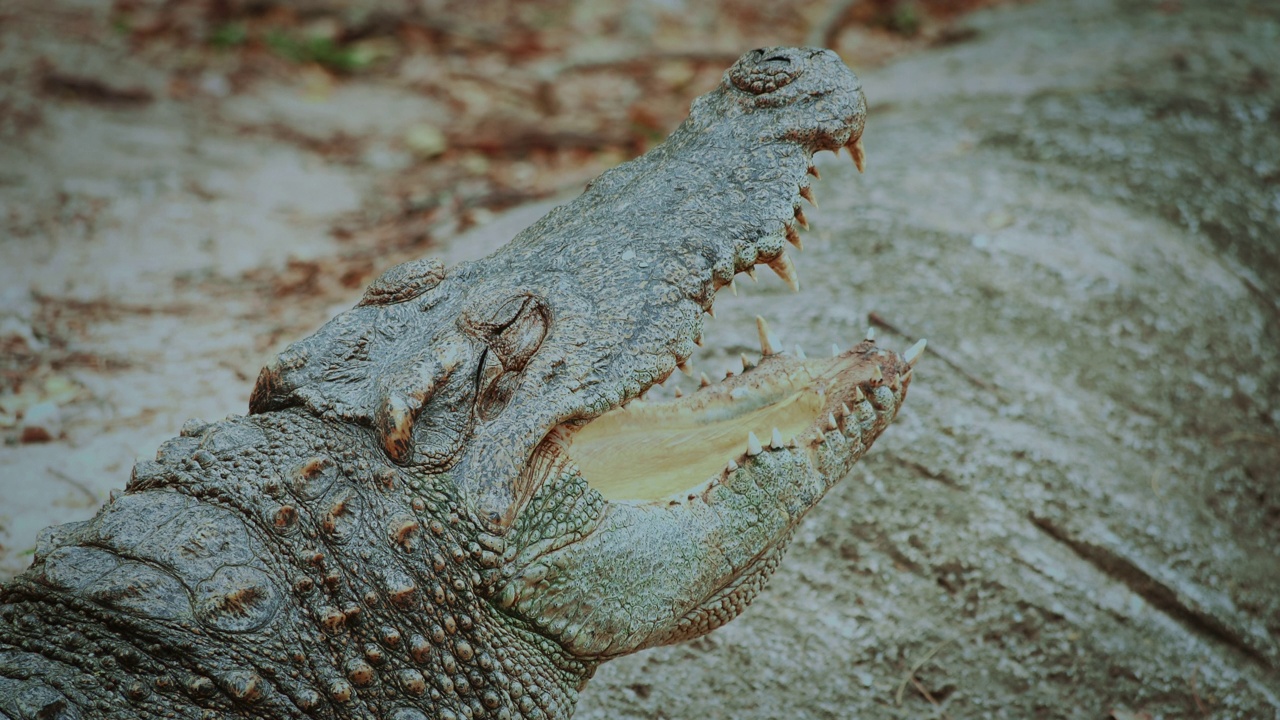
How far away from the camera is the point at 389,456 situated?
2.93 metres

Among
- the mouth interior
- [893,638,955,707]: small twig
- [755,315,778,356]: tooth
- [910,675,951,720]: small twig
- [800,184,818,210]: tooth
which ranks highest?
[800,184,818,210]: tooth

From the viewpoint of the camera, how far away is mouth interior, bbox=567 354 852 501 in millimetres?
3527

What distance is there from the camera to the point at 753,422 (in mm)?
3676

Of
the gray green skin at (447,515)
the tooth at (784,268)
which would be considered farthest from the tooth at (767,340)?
the gray green skin at (447,515)

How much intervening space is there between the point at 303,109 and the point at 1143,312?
6931 millimetres

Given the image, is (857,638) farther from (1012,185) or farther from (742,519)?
(1012,185)

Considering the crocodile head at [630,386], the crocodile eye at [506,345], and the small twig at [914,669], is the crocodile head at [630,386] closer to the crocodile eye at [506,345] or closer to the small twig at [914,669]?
the crocodile eye at [506,345]

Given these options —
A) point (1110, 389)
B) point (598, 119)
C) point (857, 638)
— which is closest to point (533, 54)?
point (598, 119)

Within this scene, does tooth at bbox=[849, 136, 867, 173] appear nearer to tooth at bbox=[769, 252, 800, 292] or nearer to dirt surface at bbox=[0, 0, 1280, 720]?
tooth at bbox=[769, 252, 800, 292]

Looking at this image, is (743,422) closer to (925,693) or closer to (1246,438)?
(925,693)

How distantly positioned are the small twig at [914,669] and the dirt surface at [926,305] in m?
0.01

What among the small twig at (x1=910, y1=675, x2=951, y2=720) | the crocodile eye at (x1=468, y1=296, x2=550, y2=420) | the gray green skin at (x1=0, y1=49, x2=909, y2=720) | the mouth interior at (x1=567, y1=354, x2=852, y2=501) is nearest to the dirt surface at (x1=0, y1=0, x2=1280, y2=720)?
the small twig at (x1=910, y1=675, x2=951, y2=720)

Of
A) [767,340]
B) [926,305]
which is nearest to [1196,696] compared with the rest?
[926,305]

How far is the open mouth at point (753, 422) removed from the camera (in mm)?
3408
